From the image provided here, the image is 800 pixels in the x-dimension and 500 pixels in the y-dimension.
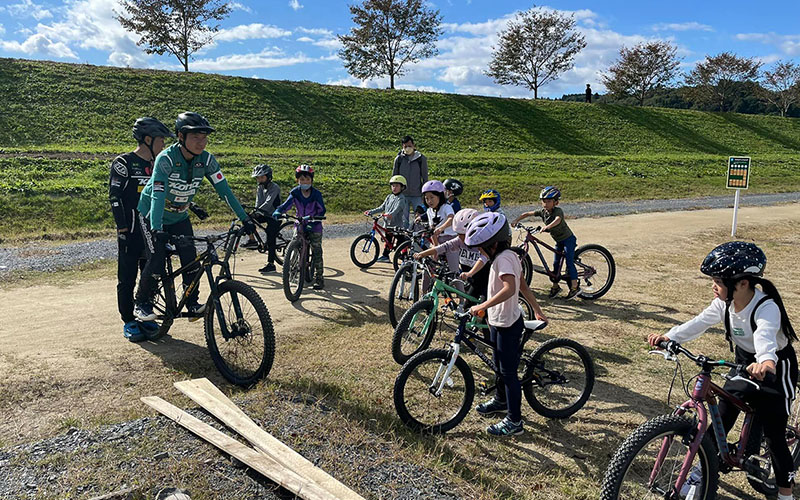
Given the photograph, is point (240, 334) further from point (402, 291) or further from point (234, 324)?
point (402, 291)

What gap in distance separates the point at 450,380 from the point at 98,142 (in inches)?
943

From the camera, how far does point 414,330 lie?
552cm

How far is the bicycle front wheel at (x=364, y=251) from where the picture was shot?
10.2 m

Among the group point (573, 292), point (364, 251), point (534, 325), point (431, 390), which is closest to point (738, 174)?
point (573, 292)

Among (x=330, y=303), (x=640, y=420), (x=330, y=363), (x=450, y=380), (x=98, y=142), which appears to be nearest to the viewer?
(x=450, y=380)

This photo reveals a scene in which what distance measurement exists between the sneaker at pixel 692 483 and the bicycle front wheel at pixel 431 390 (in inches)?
62.9

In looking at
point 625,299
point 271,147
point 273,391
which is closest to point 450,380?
point 273,391

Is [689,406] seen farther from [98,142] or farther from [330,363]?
[98,142]

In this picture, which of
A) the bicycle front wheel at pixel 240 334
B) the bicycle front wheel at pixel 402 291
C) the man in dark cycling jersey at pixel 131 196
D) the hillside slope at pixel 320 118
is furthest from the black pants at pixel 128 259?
the hillside slope at pixel 320 118

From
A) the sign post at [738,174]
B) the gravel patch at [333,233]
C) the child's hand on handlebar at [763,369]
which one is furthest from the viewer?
the sign post at [738,174]

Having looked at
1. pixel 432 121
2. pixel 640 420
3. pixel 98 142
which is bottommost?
pixel 640 420

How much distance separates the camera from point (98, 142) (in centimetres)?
2375

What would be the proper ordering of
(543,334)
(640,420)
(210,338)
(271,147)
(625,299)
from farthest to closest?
(271,147) → (625,299) → (543,334) → (210,338) → (640,420)

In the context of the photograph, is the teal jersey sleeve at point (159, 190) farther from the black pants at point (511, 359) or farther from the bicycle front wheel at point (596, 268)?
the bicycle front wheel at point (596, 268)
